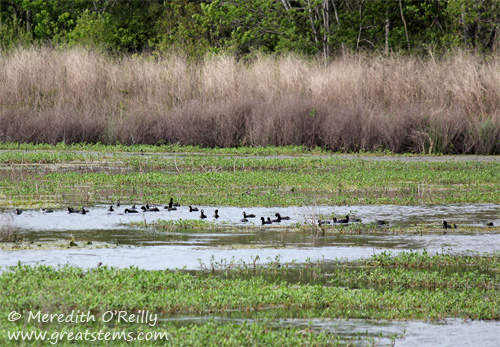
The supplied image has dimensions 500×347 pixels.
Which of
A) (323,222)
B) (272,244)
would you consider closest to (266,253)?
(272,244)

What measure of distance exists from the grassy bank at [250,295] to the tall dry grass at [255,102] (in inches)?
671

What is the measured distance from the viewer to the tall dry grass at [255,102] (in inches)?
1049

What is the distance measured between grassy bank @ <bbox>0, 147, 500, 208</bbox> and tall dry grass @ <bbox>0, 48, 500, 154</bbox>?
7.88 feet

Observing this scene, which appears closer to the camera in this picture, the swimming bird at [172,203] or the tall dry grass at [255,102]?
the swimming bird at [172,203]

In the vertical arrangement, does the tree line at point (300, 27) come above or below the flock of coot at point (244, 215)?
above

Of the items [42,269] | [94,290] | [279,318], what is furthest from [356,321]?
[42,269]

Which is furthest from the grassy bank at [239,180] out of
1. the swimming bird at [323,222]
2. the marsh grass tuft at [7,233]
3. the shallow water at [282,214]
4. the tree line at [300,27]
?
the tree line at [300,27]

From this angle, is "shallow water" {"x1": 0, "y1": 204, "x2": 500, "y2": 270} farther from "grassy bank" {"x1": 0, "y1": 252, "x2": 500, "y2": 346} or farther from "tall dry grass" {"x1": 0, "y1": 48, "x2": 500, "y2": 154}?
"tall dry grass" {"x1": 0, "y1": 48, "x2": 500, "y2": 154}

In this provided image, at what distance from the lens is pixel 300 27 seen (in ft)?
140

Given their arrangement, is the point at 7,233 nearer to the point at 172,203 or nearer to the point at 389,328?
the point at 172,203

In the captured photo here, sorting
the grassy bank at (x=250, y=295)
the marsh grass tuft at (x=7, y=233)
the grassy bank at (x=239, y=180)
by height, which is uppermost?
the grassy bank at (x=250, y=295)

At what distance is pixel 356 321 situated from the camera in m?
7.68

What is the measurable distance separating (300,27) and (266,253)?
3302 centimetres

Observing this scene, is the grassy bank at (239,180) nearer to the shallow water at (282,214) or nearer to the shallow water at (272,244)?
the shallow water at (282,214)
